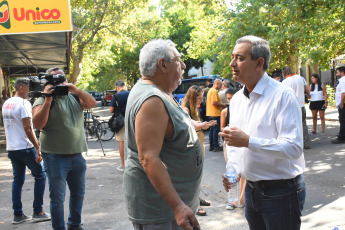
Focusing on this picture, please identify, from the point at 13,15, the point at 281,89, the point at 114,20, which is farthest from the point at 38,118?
the point at 114,20

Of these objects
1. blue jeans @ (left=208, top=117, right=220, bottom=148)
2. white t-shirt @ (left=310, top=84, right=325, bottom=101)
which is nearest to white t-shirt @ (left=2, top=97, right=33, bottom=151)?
blue jeans @ (left=208, top=117, right=220, bottom=148)

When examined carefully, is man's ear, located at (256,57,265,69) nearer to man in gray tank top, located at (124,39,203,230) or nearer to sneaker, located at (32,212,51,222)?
man in gray tank top, located at (124,39,203,230)

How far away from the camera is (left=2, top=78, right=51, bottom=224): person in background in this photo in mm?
5641

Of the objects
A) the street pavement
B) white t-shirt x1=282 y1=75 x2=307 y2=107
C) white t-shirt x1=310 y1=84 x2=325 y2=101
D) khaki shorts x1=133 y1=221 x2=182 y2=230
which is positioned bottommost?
the street pavement

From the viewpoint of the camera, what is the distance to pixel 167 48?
2.55 metres

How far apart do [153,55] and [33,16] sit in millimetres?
9304

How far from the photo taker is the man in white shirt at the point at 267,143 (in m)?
2.58

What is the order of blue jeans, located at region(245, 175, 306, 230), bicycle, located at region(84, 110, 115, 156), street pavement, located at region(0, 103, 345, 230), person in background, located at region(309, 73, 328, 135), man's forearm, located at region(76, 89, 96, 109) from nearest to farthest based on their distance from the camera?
blue jeans, located at region(245, 175, 306, 230), man's forearm, located at region(76, 89, 96, 109), street pavement, located at region(0, 103, 345, 230), person in background, located at region(309, 73, 328, 135), bicycle, located at region(84, 110, 115, 156)

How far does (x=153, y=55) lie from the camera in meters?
2.54

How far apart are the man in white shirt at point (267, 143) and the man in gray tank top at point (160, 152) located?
1.07 ft

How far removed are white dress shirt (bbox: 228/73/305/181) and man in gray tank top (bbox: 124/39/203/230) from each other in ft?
1.22

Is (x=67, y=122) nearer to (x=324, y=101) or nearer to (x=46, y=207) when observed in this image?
(x=46, y=207)

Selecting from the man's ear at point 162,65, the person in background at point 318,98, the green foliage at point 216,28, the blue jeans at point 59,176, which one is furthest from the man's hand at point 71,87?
the person in background at point 318,98

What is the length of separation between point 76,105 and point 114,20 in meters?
23.0
